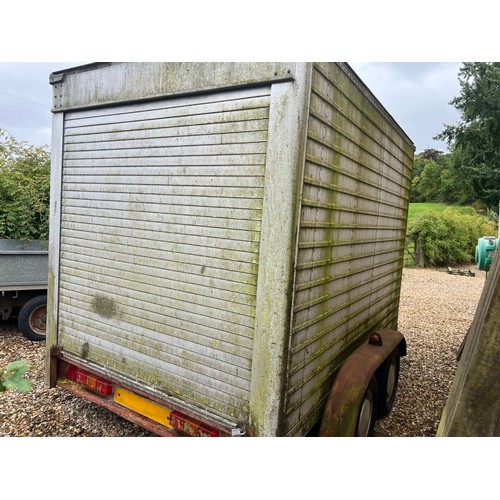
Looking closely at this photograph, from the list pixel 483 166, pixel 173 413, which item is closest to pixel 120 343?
pixel 173 413

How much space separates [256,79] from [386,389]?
112 inches

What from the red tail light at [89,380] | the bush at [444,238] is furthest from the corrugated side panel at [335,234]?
the bush at [444,238]

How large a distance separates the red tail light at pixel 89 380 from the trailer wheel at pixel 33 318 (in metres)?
2.35

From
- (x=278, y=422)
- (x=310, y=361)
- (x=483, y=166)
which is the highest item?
(x=483, y=166)

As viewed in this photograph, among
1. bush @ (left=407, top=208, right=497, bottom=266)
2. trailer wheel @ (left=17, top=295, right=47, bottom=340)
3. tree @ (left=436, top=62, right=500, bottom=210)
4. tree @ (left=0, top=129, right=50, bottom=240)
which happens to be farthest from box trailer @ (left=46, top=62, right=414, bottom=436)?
bush @ (left=407, top=208, right=497, bottom=266)

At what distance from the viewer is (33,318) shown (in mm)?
5086

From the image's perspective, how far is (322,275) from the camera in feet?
7.93

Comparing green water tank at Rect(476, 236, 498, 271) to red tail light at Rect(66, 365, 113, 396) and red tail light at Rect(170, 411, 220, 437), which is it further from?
→ red tail light at Rect(66, 365, 113, 396)

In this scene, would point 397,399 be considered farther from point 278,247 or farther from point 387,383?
point 278,247

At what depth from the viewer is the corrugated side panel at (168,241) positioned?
2.12 meters

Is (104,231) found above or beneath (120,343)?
above

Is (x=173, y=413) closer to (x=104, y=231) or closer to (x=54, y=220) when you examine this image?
(x=104, y=231)

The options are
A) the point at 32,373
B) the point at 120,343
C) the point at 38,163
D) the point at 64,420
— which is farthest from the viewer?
the point at 38,163

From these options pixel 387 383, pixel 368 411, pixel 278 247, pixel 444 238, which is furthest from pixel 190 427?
pixel 444 238
